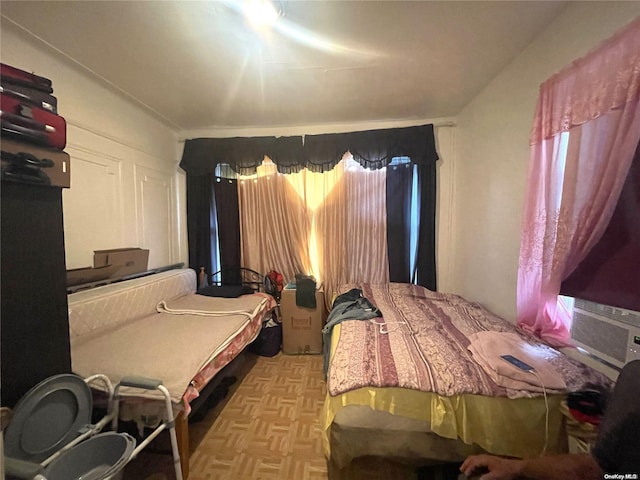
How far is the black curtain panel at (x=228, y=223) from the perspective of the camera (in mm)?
3348

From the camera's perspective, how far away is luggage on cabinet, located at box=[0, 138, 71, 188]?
0.99 meters

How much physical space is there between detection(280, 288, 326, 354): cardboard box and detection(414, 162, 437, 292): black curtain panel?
51.2 inches

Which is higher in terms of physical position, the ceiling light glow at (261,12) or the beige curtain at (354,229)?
the ceiling light glow at (261,12)

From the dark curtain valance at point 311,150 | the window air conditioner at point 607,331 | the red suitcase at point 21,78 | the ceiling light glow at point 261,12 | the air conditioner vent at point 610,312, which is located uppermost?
the ceiling light glow at point 261,12

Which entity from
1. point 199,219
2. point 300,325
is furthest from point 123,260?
point 300,325

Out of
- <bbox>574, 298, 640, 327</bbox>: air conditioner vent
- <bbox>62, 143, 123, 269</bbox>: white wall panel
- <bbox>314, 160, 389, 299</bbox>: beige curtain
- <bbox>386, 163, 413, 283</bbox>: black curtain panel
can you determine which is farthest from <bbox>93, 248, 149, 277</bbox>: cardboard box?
<bbox>574, 298, 640, 327</bbox>: air conditioner vent

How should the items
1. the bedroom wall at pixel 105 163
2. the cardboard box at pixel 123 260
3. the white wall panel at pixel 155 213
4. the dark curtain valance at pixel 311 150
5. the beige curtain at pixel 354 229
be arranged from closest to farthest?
the bedroom wall at pixel 105 163
the cardboard box at pixel 123 260
the white wall panel at pixel 155 213
the dark curtain valance at pixel 311 150
the beige curtain at pixel 354 229

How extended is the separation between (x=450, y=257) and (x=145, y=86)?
→ 3591mm

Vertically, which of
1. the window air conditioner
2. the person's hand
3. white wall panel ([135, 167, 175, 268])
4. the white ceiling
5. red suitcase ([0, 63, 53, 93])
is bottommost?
the person's hand

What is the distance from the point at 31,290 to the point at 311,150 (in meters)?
2.68

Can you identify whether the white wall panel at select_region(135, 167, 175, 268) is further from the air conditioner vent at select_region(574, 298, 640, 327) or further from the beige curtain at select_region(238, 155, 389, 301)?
the air conditioner vent at select_region(574, 298, 640, 327)

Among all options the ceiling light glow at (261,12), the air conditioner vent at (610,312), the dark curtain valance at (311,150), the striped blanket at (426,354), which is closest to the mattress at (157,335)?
the striped blanket at (426,354)

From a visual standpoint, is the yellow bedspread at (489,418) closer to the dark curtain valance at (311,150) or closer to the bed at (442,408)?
the bed at (442,408)

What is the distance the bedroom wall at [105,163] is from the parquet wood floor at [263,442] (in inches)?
63.8
